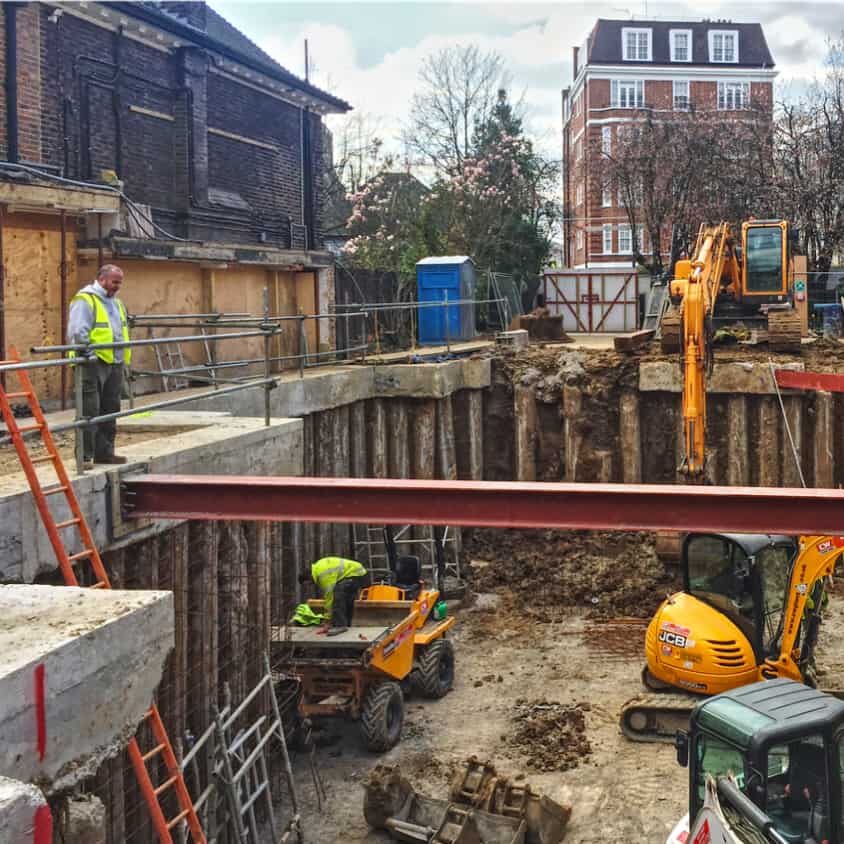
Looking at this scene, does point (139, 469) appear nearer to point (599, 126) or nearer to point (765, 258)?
point (765, 258)

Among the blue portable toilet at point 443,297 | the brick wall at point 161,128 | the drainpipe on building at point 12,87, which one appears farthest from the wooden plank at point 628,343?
the drainpipe on building at point 12,87

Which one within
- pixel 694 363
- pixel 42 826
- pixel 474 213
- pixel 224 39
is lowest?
pixel 42 826

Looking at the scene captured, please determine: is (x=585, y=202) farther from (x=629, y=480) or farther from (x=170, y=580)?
(x=170, y=580)

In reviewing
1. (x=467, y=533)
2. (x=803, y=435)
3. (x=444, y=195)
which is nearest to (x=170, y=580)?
(x=467, y=533)

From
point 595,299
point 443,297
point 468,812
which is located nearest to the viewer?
point 468,812

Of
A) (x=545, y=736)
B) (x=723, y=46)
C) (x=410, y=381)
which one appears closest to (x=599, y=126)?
(x=723, y=46)

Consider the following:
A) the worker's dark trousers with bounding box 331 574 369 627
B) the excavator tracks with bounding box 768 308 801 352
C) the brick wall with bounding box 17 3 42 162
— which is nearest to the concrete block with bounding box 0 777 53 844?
the worker's dark trousers with bounding box 331 574 369 627

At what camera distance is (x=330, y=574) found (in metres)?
12.8

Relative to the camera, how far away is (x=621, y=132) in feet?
139

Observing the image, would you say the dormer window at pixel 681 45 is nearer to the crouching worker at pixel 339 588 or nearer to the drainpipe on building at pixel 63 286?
the drainpipe on building at pixel 63 286

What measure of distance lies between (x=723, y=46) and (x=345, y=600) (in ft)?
169

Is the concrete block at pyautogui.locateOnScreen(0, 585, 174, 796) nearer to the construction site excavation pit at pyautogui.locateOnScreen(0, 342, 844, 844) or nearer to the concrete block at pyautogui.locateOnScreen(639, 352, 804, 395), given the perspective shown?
the construction site excavation pit at pyautogui.locateOnScreen(0, 342, 844, 844)

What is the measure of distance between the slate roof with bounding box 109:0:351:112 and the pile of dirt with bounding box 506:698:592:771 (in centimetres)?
1253

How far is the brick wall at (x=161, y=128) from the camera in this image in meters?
16.4
